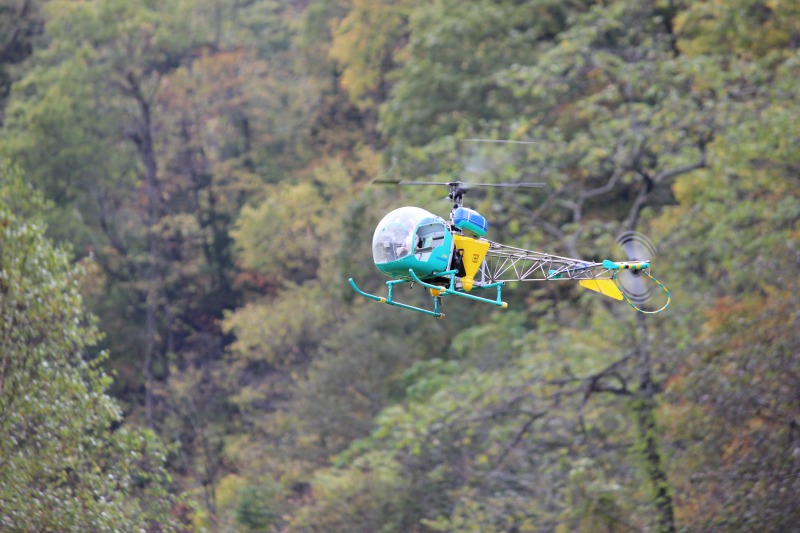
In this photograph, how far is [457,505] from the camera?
19.4 m

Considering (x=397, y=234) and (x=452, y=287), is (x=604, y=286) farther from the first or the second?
(x=397, y=234)

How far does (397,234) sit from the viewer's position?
9367 mm

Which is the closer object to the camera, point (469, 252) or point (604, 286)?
point (469, 252)

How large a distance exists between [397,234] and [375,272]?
65.2 feet

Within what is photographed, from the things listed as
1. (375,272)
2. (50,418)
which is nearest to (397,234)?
(50,418)

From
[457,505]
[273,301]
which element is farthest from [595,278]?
[273,301]

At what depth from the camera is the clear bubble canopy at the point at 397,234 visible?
9.33m

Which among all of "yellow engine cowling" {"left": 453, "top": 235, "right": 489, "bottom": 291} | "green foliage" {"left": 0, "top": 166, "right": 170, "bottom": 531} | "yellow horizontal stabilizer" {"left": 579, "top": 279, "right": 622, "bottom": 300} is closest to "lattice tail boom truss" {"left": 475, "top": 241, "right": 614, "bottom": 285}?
"yellow engine cowling" {"left": 453, "top": 235, "right": 489, "bottom": 291}

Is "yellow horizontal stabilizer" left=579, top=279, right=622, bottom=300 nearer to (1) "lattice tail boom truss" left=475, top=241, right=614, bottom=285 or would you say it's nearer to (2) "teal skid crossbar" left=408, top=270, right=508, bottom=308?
(1) "lattice tail boom truss" left=475, top=241, right=614, bottom=285

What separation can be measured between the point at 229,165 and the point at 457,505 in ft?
80.3

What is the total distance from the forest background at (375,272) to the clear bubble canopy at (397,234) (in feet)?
2.97

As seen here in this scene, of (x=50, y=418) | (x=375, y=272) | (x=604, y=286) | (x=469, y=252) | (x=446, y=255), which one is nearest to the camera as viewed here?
(x=446, y=255)

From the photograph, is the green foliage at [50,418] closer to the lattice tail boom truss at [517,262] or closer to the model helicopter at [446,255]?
the model helicopter at [446,255]

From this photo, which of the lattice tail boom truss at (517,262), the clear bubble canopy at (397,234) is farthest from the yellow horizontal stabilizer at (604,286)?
the clear bubble canopy at (397,234)
